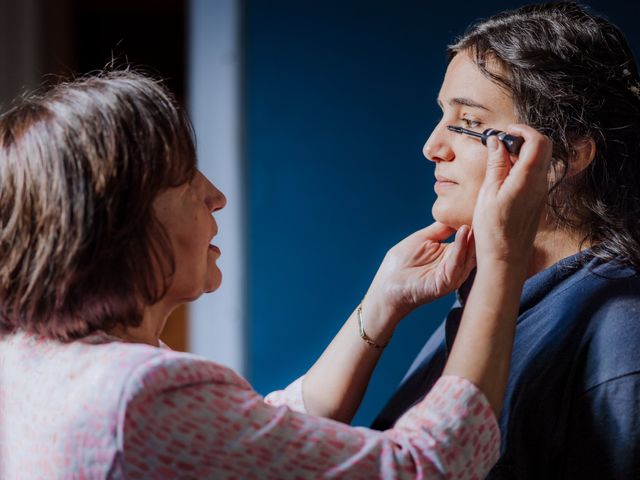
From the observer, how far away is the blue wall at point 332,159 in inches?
65.3

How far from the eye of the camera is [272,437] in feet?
2.45

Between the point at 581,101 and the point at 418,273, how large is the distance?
0.33 m

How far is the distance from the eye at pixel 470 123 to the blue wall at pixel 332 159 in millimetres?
536

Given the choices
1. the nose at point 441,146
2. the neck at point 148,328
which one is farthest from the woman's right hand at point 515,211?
the neck at point 148,328

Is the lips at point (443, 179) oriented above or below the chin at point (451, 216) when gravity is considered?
above

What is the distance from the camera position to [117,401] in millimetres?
716

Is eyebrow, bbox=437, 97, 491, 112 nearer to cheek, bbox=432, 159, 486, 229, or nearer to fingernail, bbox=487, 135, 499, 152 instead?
cheek, bbox=432, 159, 486, 229

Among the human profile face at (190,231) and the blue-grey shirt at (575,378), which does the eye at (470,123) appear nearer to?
the blue-grey shirt at (575,378)

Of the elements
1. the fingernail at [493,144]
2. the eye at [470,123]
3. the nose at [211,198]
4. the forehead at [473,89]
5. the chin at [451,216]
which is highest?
the forehead at [473,89]

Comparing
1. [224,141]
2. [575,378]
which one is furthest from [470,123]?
[224,141]

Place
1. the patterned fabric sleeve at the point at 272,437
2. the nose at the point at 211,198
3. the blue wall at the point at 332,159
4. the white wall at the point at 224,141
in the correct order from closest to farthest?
the patterned fabric sleeve at the point at 272,437, the nose at the point at 211,198, the blue wall at the point at 332,159, the white wall at the point at 224,141

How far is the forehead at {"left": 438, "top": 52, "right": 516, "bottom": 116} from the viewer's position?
1.07 m

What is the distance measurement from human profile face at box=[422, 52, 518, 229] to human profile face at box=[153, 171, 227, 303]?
1.14ft

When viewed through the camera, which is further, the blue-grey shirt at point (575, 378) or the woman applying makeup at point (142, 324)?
the blue-grey shirt at point (575, 378)
